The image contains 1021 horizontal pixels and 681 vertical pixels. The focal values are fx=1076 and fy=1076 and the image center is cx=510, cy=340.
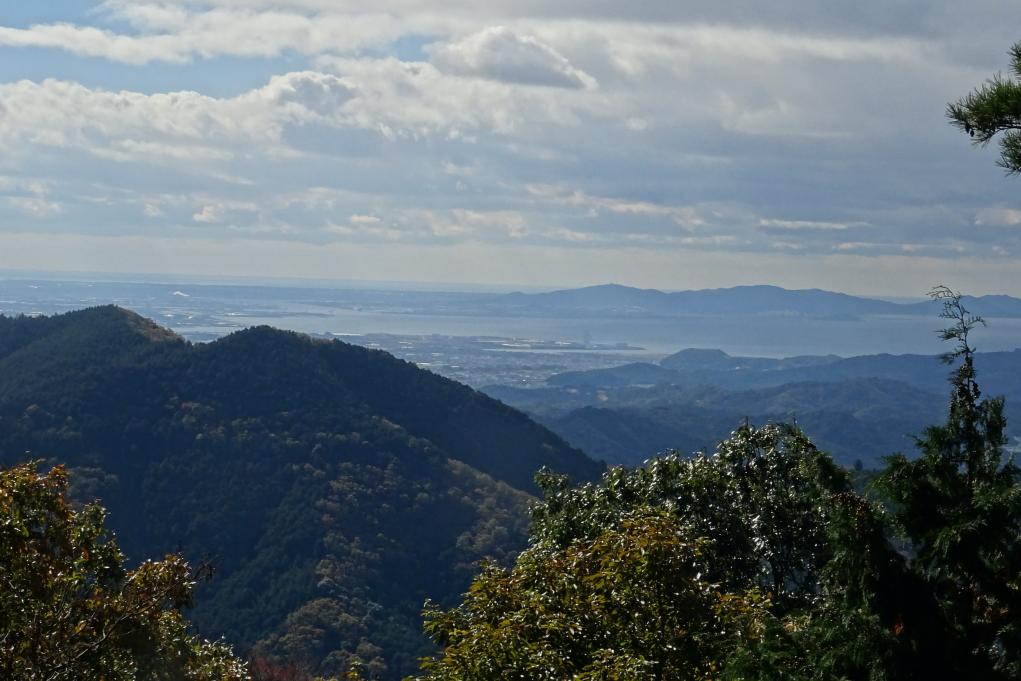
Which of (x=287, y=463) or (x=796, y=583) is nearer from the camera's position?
(x=796, y=583)

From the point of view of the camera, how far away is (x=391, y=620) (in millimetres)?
99750

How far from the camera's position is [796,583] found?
20.3 metres

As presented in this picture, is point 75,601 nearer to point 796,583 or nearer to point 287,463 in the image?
point 796,583

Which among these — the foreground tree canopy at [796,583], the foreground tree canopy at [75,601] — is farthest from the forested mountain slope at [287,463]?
the foreground tree canopy at [75,601]

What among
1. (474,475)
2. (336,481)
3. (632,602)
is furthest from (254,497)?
(632,602)

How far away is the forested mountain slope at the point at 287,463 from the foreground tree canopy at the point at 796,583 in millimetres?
68437

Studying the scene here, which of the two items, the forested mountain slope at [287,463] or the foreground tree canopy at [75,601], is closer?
the foreground tree canopy at [75,601]

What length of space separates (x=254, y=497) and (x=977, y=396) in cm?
12232

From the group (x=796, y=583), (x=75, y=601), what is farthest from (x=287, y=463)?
(x=75, y=601)

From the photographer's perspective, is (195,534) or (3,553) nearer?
(3,553)

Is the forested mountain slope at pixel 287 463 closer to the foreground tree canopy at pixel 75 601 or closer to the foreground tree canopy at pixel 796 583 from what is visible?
the foreground tree canopy at pixel 796 583

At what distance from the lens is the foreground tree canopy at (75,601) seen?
9.96m

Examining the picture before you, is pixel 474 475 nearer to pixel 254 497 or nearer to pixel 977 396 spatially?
pixel 254 497

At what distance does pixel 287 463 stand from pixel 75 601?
126 m
